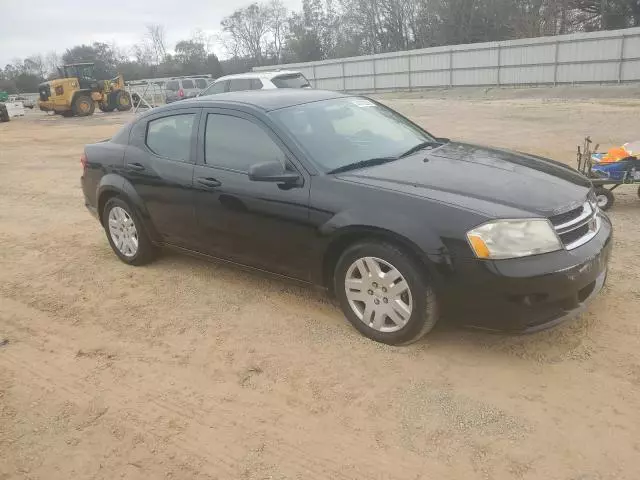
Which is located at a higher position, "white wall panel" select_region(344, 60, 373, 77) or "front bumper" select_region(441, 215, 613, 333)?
"white wall panel" select_region(344, 60, 373, 77)

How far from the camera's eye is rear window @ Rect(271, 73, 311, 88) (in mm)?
15508

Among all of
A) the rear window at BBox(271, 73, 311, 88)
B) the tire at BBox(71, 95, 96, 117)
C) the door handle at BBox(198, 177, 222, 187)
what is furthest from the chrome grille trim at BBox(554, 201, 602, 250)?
the tire at BBox(71, 95, 96, 117)

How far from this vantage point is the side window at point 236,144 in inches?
157

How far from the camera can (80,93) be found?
2945 centimetres

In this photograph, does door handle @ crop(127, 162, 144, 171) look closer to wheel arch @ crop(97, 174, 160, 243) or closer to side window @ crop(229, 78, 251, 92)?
wheel arch @ crop(97, 174, 160, 243)

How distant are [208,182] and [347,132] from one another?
3.81 feet

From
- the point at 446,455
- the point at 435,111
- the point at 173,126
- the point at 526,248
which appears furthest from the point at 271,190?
the point at 435,111

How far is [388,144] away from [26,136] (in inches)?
829

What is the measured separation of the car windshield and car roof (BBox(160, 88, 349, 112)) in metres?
0.09

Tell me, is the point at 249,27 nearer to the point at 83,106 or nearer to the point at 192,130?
the point at 83,106

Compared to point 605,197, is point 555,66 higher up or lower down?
higher up

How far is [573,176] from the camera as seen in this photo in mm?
3857

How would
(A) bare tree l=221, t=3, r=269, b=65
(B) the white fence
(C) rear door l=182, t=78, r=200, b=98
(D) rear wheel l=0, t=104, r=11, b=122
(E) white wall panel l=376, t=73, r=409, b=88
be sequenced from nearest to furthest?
(B) the white fence < (C) rear door l=182, t=78, r=200, b=98 < (D) rear wheel l=0, t=104, r=11, b=122 < (E) white wall panel l=376, t=73, r=409, b=88 < (A) bare tree l=221, t=3, r=269, b=65

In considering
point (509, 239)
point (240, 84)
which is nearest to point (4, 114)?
point (240, 84)
